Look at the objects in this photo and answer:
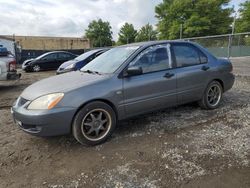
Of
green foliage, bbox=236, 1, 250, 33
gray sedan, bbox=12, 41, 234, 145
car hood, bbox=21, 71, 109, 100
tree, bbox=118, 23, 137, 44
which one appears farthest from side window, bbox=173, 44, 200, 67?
tree, bbox=118, 23, 137, 44

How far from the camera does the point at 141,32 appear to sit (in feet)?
218

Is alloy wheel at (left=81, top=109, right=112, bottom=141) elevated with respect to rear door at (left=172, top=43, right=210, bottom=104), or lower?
lower

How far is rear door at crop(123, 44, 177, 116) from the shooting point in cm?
412

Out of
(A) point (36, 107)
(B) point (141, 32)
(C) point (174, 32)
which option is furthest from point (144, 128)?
(B) point (141, 32)

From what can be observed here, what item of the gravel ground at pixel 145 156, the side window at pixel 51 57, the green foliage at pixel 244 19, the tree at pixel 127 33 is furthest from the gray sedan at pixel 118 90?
the tree at pixel 127 33

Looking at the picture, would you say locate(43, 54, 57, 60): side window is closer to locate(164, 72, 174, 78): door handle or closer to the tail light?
the tail light

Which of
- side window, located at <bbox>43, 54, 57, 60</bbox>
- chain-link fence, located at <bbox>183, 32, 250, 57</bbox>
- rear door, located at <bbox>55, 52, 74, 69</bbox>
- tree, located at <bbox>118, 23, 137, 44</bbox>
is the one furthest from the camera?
tree, located at <bbox>118, 23, 137, 44</bbox>

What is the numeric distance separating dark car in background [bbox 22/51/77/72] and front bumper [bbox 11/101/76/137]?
14.2 metres

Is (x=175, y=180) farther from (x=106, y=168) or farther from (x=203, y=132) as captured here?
(x=203, y=132)

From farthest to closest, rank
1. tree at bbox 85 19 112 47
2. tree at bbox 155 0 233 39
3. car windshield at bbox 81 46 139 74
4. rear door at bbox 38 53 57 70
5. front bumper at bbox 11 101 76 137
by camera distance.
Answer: tree at bbox 85 19 112 47
tree at bbox 155 0 233 39
rear door at bbox 38 53 57 70
car windshield at bbox 81 46 139 74
front bumper at bbox 11 101 76 137

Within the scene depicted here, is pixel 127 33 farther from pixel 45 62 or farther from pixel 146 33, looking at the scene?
pixel 45 62

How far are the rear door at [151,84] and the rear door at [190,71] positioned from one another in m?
0.18

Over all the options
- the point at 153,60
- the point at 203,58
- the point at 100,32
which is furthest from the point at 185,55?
the point at 100,32

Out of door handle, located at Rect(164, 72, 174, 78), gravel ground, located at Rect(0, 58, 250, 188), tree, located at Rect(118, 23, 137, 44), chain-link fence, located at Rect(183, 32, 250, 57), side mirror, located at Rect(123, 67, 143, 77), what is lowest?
gravel ground, located at Rect(0, 58, 250, 188)
